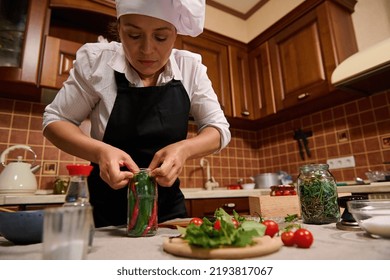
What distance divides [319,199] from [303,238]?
222 mm

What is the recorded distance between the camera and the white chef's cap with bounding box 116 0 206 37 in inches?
24.5

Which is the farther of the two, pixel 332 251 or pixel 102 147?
pixel 102 147

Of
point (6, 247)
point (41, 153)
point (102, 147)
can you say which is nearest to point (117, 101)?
point (102, 147)

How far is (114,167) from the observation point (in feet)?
1.59

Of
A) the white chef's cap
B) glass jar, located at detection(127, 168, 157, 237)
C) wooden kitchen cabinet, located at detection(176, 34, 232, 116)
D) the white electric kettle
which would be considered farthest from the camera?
wooden kitchen cabinet, located at detection(176, 34, 232, 116)

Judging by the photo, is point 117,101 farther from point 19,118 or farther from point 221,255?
point 19,118

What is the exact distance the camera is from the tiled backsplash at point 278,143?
1.46m

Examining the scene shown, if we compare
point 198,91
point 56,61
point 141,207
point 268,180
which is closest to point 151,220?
point 141,207

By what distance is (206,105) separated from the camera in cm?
78

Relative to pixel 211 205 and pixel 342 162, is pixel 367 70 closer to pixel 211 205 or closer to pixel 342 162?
pixel 342 162

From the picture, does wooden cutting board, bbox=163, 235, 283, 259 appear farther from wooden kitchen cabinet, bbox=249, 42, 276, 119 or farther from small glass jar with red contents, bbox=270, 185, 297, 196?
wooden kitchen cabinet, bbox=249, 42, 276, 119

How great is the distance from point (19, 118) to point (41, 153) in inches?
8.6

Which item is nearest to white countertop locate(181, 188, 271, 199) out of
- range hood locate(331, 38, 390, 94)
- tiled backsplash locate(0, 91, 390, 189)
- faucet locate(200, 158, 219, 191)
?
faucet locate(200, 158, 219, 191)
